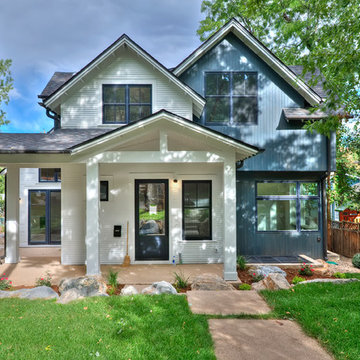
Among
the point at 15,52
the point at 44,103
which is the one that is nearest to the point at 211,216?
the point at 44,103

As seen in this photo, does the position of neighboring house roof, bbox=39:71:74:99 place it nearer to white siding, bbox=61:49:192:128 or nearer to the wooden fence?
white siding, bbox=61:49:192:128

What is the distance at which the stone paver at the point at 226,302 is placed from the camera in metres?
4.65

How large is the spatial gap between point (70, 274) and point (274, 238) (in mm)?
6503

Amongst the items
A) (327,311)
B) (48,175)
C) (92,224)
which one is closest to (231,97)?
(92,224)

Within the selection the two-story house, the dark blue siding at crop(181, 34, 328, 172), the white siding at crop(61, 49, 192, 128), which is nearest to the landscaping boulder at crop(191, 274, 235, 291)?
the two-story house

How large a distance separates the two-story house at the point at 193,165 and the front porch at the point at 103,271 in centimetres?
39

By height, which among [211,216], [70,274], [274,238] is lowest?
[70,274]

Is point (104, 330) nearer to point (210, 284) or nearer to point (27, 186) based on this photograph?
point (210, 284)

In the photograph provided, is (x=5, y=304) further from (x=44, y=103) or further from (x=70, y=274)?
(x=44, y=103)

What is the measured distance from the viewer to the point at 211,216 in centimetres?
866

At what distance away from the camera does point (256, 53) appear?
9.39m

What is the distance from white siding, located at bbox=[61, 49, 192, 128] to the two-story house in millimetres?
33

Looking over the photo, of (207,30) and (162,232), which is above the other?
(207,30)

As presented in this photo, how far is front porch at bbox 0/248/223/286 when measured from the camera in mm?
6914
